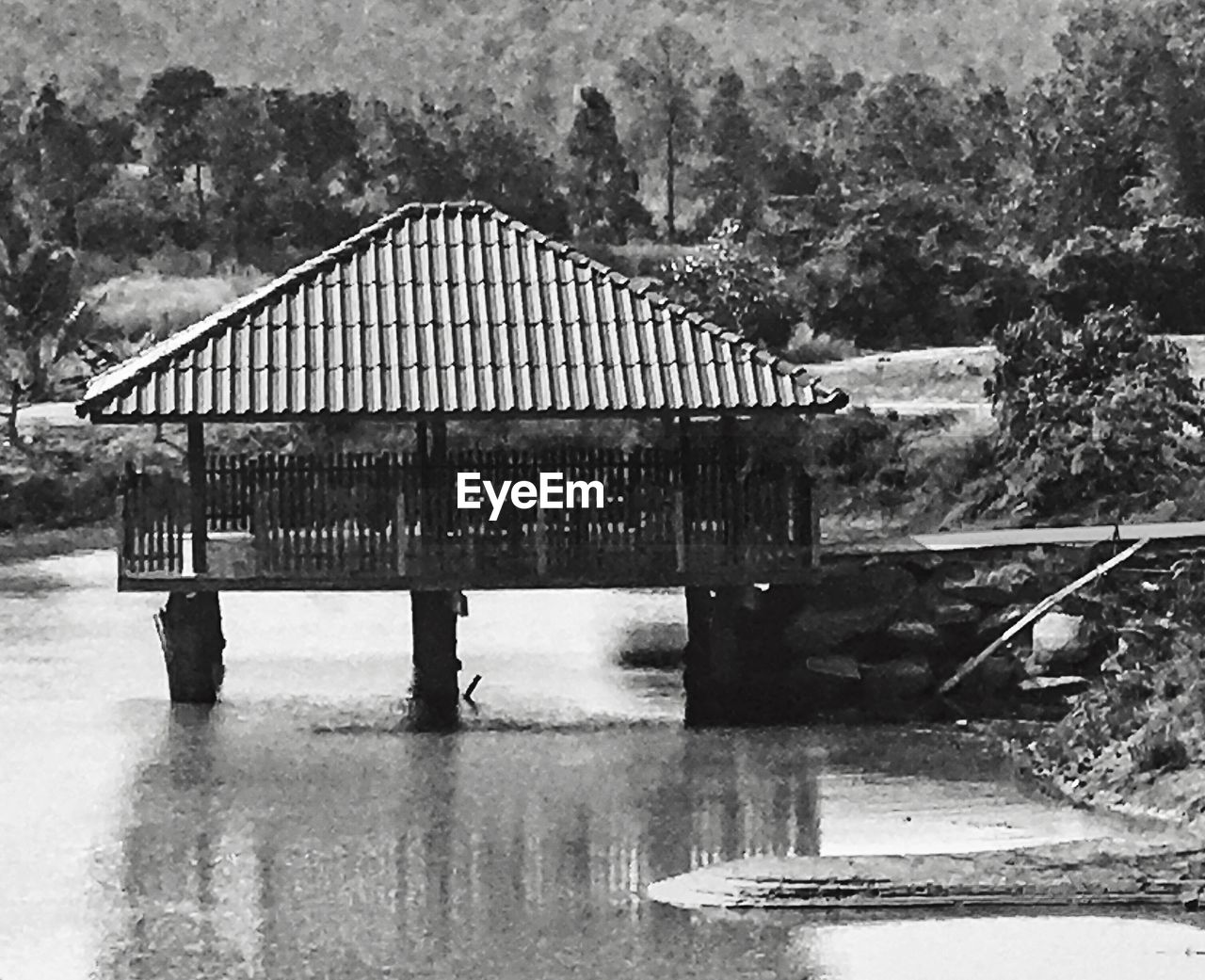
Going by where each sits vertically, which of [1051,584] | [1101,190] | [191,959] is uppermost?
[1101,190]

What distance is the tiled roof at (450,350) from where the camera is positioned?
101 feet

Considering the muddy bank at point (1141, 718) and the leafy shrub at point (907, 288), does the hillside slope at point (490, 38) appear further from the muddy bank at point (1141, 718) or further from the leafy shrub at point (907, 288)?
the muddy bank at point (1141, 718)

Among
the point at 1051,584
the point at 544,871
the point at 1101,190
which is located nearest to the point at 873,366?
the point at 1101,190

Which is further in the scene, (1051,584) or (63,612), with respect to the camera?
(63,612)

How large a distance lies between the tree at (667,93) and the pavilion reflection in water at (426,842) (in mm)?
70698

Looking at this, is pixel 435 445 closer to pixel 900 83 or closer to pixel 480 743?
pixel 480 743

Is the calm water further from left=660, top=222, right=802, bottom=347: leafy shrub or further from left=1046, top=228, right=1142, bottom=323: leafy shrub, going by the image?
left=1046, top=228, right=1142, bottom=323: leafy shrub

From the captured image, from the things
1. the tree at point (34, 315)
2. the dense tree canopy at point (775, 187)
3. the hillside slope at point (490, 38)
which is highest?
the hillside slope at point (490, 38)

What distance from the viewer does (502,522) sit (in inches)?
1251

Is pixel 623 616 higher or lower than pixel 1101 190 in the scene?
lower

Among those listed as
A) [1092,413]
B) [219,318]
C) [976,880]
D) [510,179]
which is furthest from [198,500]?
[510,179]

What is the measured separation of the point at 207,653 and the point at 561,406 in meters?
5.55

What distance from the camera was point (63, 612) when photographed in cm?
4384

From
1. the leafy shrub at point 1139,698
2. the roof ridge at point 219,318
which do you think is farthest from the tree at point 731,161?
the leafy shrub at point 1139,698
